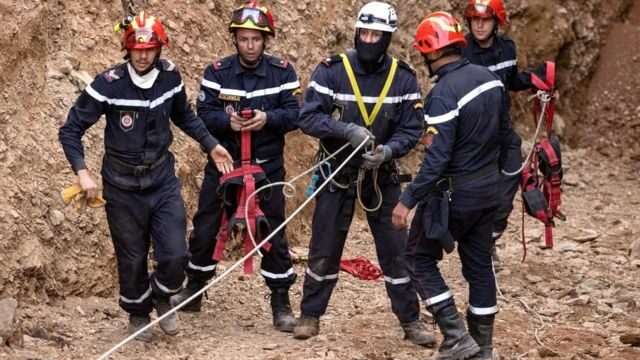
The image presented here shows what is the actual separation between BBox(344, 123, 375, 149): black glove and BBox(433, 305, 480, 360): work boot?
4.40ft

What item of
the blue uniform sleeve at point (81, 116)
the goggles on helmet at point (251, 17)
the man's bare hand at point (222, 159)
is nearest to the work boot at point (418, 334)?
the man's bare hand at point (222, 159)

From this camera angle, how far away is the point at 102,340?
848 centimetres

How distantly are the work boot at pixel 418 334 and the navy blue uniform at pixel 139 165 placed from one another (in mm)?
1814

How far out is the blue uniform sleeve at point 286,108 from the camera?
28.4ft

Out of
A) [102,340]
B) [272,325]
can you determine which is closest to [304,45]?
[272,325]

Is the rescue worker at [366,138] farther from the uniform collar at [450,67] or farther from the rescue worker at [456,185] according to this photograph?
the uniform collar at [450,67]

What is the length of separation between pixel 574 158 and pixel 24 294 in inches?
368

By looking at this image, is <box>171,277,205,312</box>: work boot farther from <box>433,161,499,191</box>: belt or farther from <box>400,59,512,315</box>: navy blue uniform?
<box>433,161,499,191</box>: belt

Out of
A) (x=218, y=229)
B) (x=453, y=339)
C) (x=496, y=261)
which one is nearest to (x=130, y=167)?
(x=218, y=229)

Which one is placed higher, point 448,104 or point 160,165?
point 448,104

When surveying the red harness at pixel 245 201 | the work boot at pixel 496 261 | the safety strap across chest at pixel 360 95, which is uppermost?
the safety strap across chest at pixel 360 95

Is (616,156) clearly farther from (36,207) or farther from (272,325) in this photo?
(36,207)

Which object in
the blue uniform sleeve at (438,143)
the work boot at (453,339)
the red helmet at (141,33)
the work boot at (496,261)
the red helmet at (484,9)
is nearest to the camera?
the blue uniform sleeve at (438,143)

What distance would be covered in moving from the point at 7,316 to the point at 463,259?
10.7 ft
